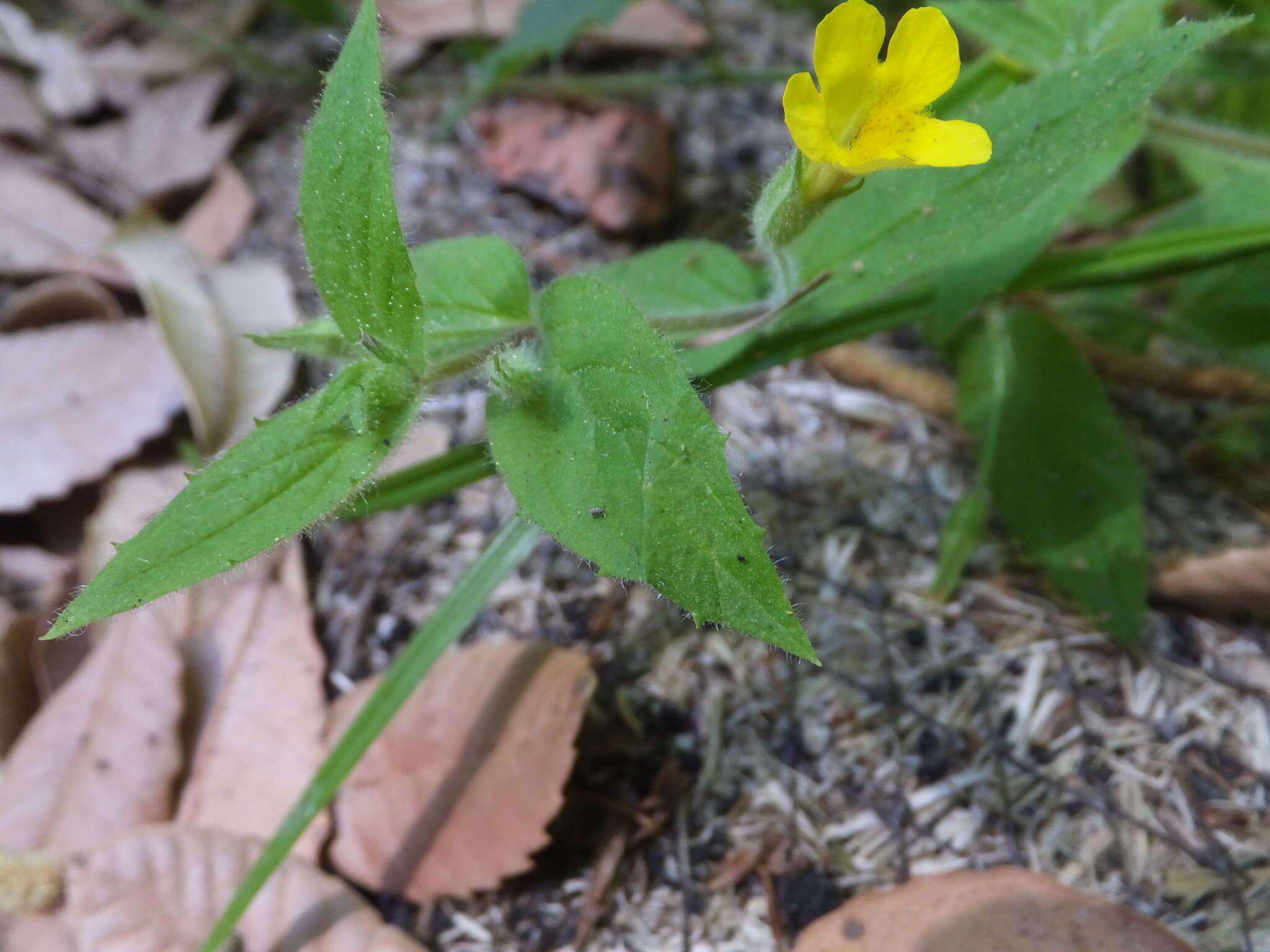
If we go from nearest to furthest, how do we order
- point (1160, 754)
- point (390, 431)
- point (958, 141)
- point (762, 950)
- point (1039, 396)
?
point (958, 141) < point (390, 431) < point (762, 950) < point (1160, 754) < point (1039, 396)

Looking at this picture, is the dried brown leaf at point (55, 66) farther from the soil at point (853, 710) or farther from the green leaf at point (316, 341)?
the green leaf at point (316, 341)

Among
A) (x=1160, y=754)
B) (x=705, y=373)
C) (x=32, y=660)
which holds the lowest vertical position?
(x=1160, y=754)

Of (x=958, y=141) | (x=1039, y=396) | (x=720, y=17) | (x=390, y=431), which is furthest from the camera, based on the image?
(x=720, y=17)

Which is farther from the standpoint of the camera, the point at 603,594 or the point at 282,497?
the point at 603,594

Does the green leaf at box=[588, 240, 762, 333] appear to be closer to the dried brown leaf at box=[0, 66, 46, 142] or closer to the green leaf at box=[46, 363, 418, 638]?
the green leaf at box=[46, 363, 418, 638]

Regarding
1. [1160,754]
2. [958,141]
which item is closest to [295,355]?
[958,141]

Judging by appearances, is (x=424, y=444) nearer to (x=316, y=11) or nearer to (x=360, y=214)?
(x=360, y=214)

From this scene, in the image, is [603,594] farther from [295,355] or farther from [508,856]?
[295,355]

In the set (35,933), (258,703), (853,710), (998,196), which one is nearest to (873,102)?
(998,196)
